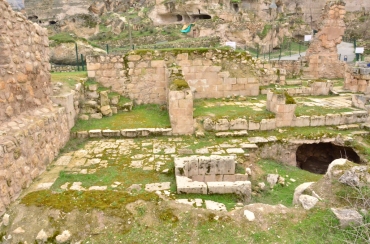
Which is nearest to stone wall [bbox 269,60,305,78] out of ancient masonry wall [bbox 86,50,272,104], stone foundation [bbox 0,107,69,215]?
ancient masonry wall [bbox 86,50,272,104]

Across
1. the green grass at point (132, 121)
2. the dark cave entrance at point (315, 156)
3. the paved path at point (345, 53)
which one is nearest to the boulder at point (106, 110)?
→ the green grass at point (132, 121)

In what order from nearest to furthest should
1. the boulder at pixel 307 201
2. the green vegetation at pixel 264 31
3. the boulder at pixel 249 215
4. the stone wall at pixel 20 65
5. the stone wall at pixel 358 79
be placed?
the boulder at pixel 249 215 → the boulder at pixel 307 201 → the stone wall at pixel 20 65 → the stone wall at pixel 358 79 → the green vegetation at pixel 264 31

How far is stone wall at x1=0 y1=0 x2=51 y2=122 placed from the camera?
5723mm

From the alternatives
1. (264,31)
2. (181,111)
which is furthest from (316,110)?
(264,31)

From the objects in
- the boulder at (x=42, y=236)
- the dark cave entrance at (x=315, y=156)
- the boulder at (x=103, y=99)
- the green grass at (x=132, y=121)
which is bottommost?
the dark cave entrance at (x=315, y=156)

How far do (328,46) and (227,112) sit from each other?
1209 centimetres

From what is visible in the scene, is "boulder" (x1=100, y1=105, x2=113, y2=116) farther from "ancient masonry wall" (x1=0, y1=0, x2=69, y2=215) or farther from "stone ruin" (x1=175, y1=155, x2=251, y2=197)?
"stone ruin" (x1=175, y1=155, x2=251, y2=197)

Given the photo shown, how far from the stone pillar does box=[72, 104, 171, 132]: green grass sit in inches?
18.0

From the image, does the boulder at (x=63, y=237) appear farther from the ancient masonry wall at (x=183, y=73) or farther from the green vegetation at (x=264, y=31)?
the green vegetation at (x=264, y=31)

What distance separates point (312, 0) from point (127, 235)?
1753 inches

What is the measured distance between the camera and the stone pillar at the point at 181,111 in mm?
8875

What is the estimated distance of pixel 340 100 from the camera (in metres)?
12.5

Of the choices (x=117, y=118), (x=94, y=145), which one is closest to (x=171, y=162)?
(x=94, y=145)

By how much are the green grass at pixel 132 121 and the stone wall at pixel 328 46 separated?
12224 millimetres
